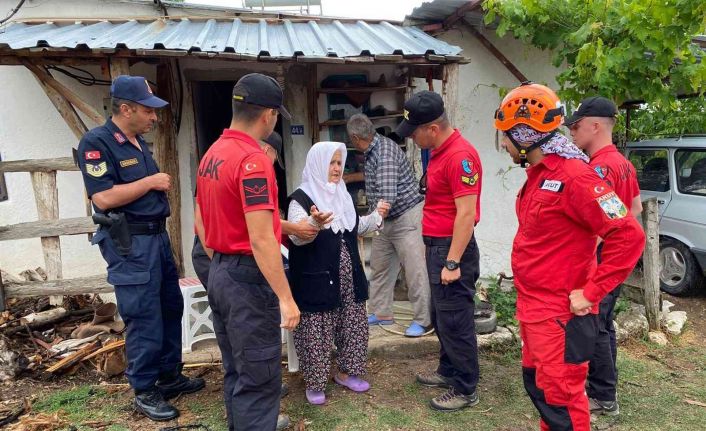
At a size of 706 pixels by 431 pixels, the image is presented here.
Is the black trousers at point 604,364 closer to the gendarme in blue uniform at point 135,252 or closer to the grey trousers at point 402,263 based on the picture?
the grey trousers at point 402,263

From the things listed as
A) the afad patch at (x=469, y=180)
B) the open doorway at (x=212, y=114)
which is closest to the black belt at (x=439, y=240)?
the afad patch at (x=469, y=180)

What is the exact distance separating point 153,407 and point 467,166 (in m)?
2.50

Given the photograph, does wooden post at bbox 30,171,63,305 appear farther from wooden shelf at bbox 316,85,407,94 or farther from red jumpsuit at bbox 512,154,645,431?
red jumpsuit at bbox 512,154,645,431

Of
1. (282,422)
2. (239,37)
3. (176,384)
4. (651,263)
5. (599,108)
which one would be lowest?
(282,422)

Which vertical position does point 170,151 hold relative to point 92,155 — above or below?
above

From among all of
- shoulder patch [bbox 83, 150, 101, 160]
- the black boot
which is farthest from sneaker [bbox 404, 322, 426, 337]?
shoulder patch [bbox 83, 150, 101, 160]

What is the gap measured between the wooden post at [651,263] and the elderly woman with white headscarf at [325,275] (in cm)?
292

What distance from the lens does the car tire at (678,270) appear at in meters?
5.71

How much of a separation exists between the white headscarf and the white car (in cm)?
480

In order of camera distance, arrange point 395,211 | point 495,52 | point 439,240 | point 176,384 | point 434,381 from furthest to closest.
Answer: point 495,52
point 395,211
point 434,381
point 176,384
point 439,240

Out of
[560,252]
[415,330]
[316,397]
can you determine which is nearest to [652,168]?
[415,330]

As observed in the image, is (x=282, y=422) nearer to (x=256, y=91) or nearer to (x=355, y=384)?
(x=355, y=384)

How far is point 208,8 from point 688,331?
6.02 m

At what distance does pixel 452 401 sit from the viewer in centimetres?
315
